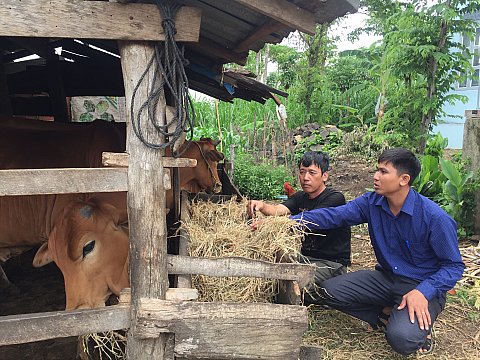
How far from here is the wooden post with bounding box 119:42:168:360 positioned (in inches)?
89.5

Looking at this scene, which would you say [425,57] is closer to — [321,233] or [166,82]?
[321,233]

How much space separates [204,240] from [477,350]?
8.67 feet

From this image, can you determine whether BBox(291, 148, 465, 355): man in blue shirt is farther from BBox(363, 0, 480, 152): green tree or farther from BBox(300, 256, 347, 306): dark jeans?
BBox(363, 0, 480, 152): green tree

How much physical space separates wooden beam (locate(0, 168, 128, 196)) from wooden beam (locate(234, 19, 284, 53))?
1.29 metres

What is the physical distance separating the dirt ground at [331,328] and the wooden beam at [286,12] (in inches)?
78.9

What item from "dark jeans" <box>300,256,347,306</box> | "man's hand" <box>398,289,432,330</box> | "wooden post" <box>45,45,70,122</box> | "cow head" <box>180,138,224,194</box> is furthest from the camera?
"cow head" <box>180,138,224,194</box>

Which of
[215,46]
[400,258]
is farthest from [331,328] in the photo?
[215,46]

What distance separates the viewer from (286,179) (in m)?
10.1

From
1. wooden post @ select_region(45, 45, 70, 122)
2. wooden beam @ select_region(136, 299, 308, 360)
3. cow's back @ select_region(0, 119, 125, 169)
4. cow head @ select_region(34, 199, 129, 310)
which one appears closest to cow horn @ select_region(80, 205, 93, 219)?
cow head @ select_region(34, 199, 129, 310)

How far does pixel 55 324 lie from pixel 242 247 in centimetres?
123

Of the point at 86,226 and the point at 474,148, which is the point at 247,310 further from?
the point at 474,148

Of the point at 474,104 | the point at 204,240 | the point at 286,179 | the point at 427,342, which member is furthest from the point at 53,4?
the point at 474,104

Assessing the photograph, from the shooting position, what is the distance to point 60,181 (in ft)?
7.20

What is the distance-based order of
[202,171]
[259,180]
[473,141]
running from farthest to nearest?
1. [259,180]
2. [473,141]
3. [202,171]
